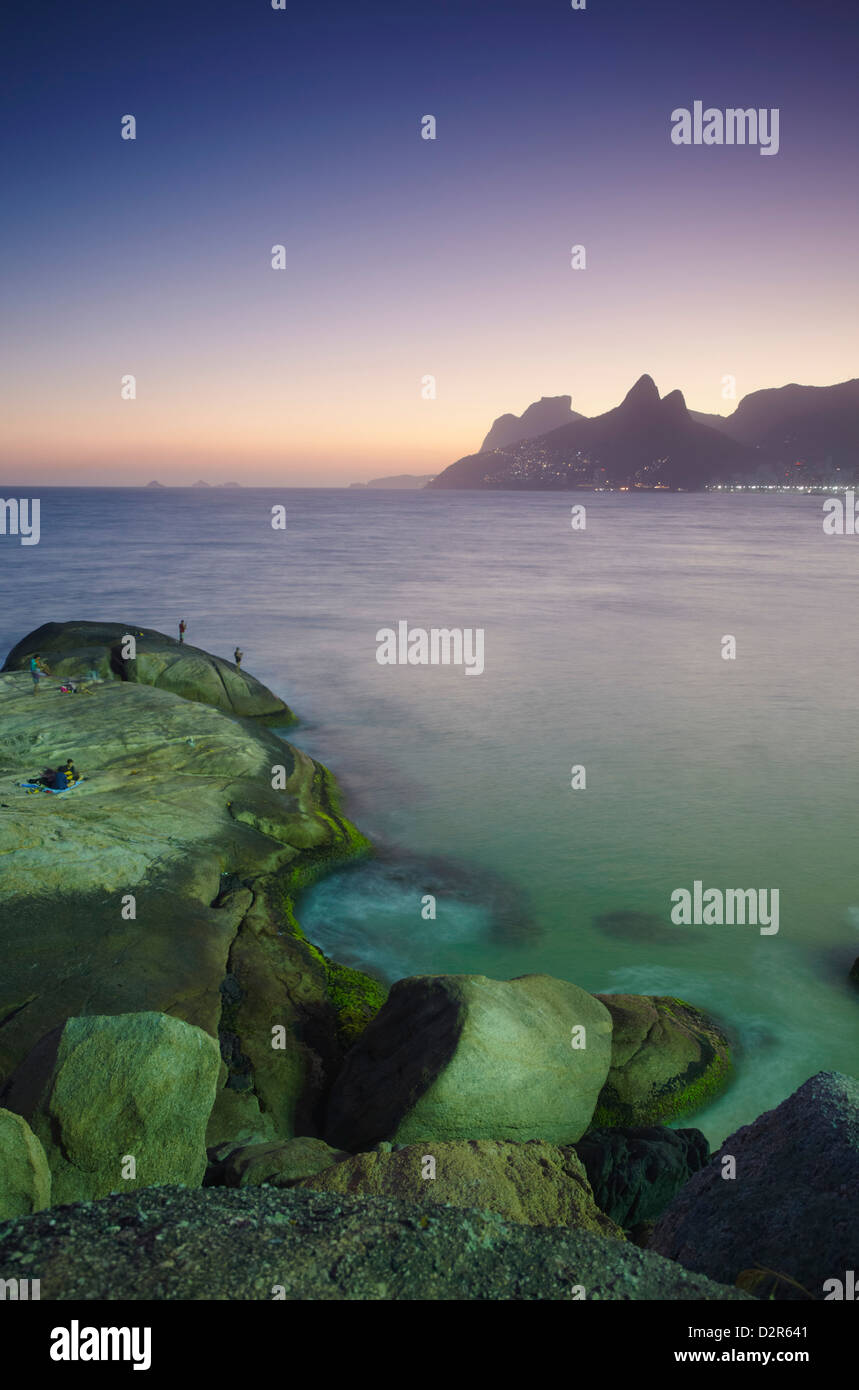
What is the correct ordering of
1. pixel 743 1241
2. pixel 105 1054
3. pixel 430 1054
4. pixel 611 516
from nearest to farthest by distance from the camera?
1. pixel 743 1241
2. pixel 105 1054
3. pixel 430 1054
4. pixel 611 516

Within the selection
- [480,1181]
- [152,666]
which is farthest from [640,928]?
[152,666]

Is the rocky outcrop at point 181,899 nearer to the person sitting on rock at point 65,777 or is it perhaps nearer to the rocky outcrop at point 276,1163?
the person sitting on rock at point 65,777

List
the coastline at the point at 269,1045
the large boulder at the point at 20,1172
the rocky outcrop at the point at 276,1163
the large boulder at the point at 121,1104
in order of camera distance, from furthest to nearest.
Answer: the rocky outcrop at the point at 276,1163 → the coastline at the point at 269,1045 → the large boulder at the point at 121,1104 → the large boulder at the point at 20,1172

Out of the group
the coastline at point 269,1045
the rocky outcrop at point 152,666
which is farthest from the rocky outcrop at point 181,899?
the rocky outcrop at point 152,666

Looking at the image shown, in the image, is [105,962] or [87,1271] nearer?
[87,1271]

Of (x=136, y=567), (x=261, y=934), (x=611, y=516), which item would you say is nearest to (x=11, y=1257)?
(x=261, y=934)

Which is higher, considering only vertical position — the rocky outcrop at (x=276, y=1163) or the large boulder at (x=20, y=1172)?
the large boulder at (x=20, y=1172)

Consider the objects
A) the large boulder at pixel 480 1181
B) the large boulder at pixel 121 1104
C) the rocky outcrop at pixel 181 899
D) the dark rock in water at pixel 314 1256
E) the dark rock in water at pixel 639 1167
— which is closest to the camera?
the dark rock in water at pixel 314 1256
